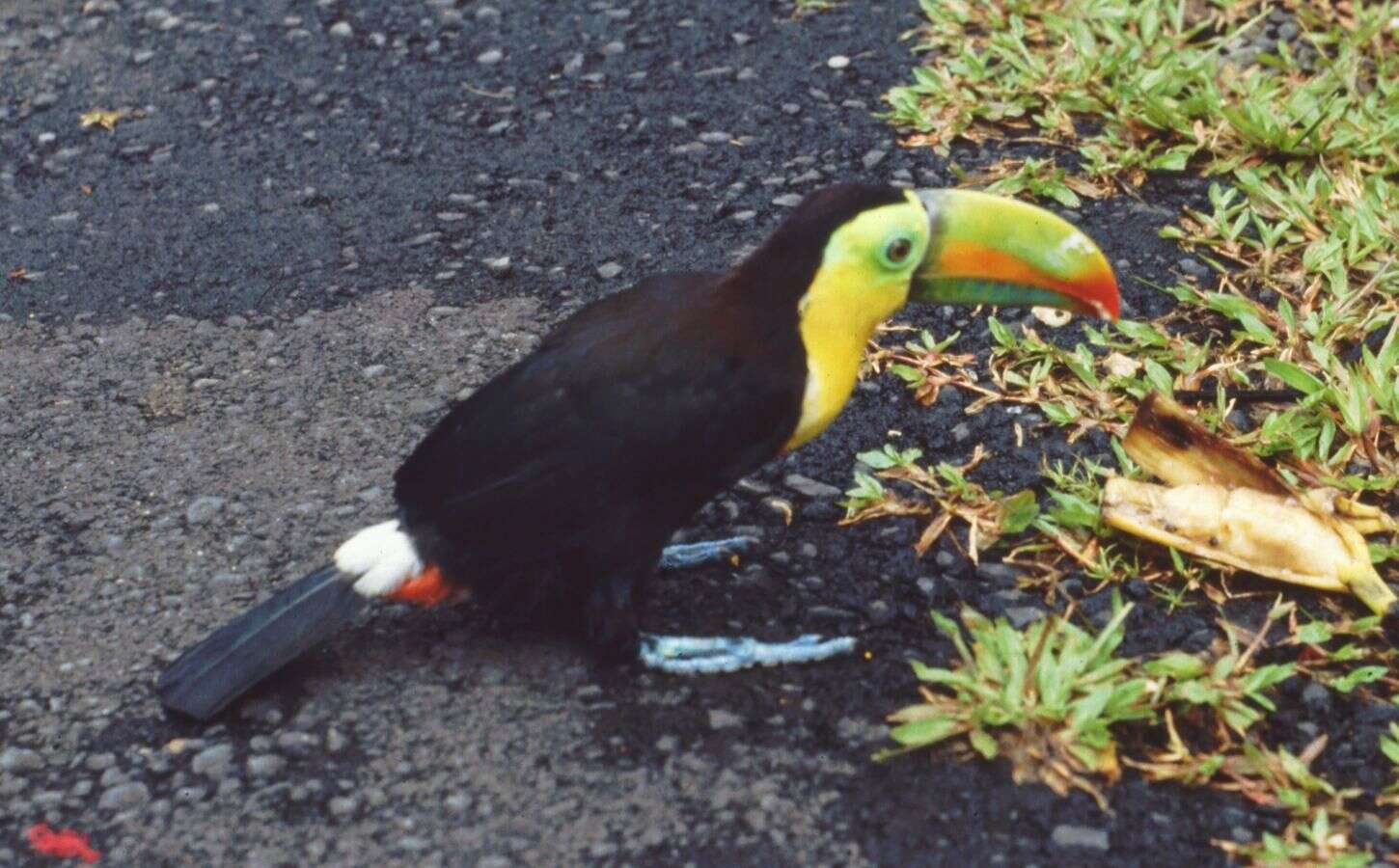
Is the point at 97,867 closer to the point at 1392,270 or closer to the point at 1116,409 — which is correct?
the point at 1116,409

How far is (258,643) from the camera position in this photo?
310 centimetres

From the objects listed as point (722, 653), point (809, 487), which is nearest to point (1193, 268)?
point (809, 487)

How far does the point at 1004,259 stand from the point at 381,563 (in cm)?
128

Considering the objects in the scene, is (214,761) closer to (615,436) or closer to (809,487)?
(615,436)

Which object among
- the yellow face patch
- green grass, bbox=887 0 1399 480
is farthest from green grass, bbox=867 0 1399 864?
the yellow face patch

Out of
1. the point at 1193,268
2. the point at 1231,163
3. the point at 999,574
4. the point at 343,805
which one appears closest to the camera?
the point at 343,805

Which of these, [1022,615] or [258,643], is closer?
[258,643]

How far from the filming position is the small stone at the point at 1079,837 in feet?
9.04

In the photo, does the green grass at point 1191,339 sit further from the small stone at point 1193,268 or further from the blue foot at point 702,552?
the blue foot at point 702,552

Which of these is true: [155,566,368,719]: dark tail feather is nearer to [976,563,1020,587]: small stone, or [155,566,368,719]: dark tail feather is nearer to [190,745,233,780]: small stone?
[190,745,233,780]: small stone

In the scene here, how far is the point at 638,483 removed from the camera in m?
3.00

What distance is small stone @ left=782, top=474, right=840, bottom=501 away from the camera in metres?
3.71

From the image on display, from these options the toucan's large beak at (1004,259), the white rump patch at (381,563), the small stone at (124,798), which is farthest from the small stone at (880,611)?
the small stone at (124,798)

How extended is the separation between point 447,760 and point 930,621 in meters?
0.97
